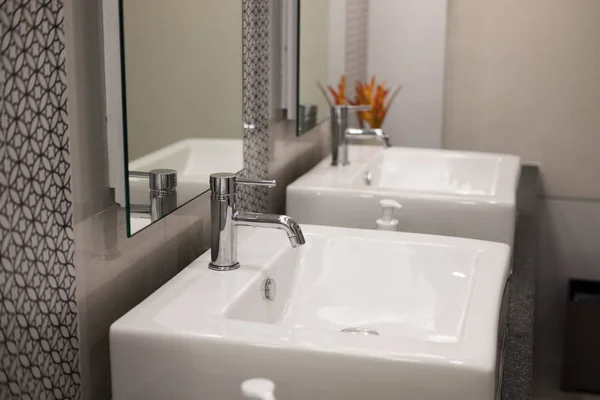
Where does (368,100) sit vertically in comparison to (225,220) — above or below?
above

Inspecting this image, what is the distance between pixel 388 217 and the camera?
67.8 inches

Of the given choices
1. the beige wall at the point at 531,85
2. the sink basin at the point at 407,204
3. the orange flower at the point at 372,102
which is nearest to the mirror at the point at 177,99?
the sink basin at the point at 407,204

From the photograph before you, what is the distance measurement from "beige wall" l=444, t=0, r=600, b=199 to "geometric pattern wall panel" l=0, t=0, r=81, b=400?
2.04 meters

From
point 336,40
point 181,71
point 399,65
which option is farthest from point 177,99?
point 399,65

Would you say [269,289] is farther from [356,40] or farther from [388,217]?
[356,40]

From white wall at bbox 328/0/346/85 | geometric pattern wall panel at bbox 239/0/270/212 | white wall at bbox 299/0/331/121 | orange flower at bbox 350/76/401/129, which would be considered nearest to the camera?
geometric pattern wall panel at bbox 239/0/270/212

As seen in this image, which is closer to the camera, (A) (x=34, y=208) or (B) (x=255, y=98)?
(A) (x=34, y=208)

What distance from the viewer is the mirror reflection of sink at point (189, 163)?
1.23 metres

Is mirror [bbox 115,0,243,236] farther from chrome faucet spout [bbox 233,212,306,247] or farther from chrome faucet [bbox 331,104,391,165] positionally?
chrome faucet [bbox 331,104,391,165]

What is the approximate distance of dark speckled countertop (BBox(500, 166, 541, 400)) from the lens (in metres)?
1.40

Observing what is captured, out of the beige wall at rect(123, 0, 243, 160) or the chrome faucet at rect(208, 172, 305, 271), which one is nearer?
the beige wall at rect(123, 0, 243, 160)

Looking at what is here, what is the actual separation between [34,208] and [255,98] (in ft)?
2.72

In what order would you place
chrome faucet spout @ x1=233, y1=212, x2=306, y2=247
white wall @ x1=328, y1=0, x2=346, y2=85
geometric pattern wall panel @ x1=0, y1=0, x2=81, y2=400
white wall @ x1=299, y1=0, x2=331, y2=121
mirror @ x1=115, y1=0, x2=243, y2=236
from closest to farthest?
geometric pattern wall panel @ x1=0, y1=0, x2=81, y2=400, mirror @ x1=115, y1=0, x2=243, y2=236, chrome faucet spout @ x1=233, y1=212, x2=306, y2=247, white wall @ x1=299, y1=0, x2=331, y2=121, white wall @ x1=328, y1=0, x2=346, y2=85

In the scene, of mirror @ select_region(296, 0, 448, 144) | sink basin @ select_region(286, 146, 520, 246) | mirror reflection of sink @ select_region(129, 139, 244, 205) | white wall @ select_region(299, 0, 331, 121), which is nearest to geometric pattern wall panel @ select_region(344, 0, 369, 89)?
mirror @ select_region(296, 0, 448, 144)
